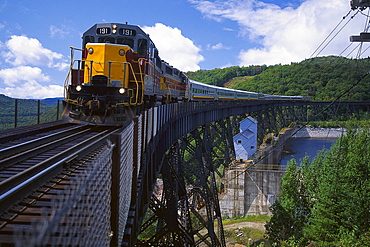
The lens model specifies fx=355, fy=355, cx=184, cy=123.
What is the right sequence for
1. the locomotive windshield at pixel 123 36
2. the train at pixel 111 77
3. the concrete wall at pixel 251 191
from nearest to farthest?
the train at pixel 111 77 → the locomotive windshield at pixel 123 36 → the concrete wall at pixel 251 191

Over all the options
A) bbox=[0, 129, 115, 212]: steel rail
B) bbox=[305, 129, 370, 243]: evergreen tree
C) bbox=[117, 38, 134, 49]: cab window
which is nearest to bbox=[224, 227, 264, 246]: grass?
bbox=[305, 129, 370, 243]: evergreen tree

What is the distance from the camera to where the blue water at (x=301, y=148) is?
50625 millimetres

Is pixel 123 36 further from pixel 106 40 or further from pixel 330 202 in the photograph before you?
pixel 330 202

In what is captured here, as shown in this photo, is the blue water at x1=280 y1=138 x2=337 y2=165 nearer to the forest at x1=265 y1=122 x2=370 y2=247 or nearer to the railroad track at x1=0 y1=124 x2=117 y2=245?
the forest at x1=265 y1=122 x2=370 y2=247

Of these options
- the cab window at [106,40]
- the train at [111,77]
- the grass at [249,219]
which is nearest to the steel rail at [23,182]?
the train at [111,77]

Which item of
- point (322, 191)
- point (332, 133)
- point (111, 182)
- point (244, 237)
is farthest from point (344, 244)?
point (332, 133)

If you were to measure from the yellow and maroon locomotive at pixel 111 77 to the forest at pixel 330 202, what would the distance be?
8.97 metres

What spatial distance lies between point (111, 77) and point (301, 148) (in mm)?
53989

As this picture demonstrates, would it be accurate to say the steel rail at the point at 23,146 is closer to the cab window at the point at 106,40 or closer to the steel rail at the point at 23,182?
the steel rail at the point at 23,182

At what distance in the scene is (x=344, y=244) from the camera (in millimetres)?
12672

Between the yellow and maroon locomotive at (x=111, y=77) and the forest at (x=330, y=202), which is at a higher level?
the yellow and maroon locomotive at (x=111, y=77)

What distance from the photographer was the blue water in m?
50.6

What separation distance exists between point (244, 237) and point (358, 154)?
8.48 m

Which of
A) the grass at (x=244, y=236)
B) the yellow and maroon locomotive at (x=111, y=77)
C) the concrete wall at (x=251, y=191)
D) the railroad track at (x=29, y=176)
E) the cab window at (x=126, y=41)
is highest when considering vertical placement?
the cab window at (x=126, y=41)
